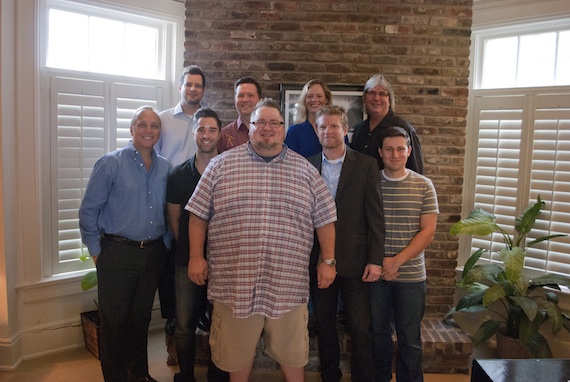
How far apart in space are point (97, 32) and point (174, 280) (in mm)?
2001

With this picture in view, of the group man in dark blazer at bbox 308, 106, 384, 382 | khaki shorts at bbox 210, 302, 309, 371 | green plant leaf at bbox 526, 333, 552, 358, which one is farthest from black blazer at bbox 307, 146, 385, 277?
green plant leaf at bbox 526, 333, 552, 358

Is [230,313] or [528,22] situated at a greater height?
[528,22]

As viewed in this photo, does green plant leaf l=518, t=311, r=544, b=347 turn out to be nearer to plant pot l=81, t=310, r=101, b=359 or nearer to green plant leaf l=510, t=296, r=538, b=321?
green plant leaf l=510, t=296, r=538, b=321

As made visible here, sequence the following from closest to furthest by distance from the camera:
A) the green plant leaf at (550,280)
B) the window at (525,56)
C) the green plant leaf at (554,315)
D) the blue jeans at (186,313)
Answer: the blue jeans at (186,313) < the green plant leaf at (554,315) < the green plant leaf at (550,280) < the window at (525,56)

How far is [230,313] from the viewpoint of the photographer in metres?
2.22

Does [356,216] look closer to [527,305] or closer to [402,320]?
[402,320]

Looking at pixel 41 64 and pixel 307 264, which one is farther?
pixel 41 64

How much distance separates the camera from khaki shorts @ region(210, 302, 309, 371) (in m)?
2.21

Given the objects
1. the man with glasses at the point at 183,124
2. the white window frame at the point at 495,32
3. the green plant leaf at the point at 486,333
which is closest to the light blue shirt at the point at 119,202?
the man with glasses at the point at 183,124

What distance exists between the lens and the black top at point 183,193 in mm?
2391

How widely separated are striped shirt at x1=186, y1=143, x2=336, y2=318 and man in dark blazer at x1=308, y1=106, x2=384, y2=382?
A: 18cm

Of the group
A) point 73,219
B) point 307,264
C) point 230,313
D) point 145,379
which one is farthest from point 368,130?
point 73,219

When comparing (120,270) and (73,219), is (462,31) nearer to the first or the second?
(120,270)

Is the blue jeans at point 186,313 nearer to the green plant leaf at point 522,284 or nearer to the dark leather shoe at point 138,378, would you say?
the dark leather shoe at point 138,378
